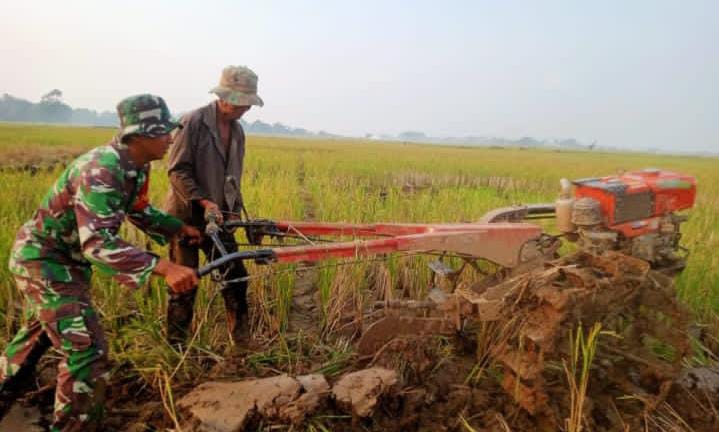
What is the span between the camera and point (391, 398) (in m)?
2.12

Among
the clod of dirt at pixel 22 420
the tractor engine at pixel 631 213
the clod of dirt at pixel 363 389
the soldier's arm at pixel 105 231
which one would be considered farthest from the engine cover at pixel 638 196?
the clod of dirt at pixel 22 420

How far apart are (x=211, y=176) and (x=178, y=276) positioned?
1.16 metres

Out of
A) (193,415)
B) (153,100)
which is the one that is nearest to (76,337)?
(193,415)

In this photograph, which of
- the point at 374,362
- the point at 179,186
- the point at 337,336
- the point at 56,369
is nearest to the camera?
the point at 374,362

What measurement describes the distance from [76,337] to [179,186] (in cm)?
112

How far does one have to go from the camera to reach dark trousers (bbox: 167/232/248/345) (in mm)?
2721

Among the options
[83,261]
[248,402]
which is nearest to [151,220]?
[83,261]

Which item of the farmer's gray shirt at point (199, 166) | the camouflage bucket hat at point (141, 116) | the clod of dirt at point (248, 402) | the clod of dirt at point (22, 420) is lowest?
the clod of dirt at point (22, 420)

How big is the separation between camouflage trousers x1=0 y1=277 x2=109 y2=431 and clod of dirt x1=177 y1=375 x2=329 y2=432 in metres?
0.32

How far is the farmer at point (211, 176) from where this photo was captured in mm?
2721

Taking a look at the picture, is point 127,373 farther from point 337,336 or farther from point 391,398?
point 391,398

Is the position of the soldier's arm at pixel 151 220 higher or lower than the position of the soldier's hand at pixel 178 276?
higher

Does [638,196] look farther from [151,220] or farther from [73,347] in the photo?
[73,347]

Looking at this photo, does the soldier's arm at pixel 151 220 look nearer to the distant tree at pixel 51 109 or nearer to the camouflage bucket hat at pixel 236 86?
the camouflage bucket hat at pixel 236 86
